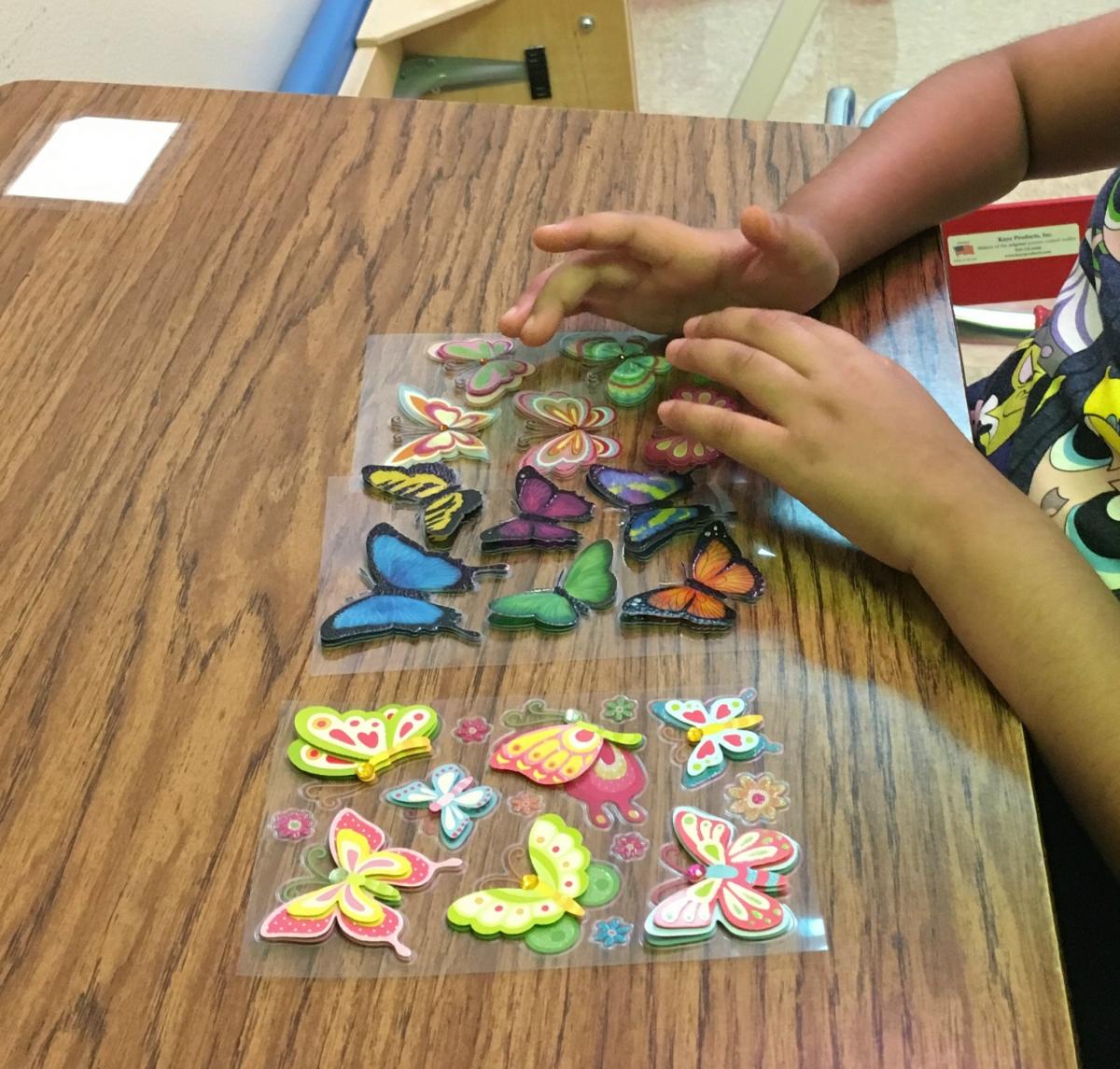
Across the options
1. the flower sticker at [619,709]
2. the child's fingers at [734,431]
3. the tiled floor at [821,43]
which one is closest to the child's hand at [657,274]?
the child's fingers at [734,431]

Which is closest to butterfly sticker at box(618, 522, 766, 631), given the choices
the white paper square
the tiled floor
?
the white paper square

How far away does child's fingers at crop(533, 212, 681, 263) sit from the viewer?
0.63m

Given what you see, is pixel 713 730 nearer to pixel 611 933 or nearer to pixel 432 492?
pixel 611 933

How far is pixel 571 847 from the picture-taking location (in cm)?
41

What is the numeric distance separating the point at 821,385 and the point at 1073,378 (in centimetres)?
21

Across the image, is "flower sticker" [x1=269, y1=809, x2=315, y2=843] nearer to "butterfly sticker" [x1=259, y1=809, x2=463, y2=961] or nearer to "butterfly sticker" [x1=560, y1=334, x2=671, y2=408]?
"butterfly sticker" [x1=259, y1=809, x2=463, y2=961]

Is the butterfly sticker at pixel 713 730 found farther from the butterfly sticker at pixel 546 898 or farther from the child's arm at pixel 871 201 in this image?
the child's arm at pixel 871 201

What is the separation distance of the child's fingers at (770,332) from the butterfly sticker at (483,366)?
10cm

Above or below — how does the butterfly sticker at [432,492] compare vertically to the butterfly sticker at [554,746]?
above

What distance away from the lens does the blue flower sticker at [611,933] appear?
389 millimetres

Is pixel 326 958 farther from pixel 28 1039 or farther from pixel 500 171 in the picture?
pixel 500 171

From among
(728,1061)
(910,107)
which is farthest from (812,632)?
(910,107)

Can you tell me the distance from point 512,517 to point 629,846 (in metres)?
0.19

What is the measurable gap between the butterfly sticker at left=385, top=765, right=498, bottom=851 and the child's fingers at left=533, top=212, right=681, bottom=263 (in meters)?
0.33
